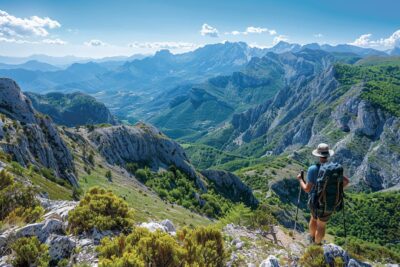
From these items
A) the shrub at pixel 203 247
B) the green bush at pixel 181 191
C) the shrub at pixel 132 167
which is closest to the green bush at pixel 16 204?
the shrub at pixel 203 247

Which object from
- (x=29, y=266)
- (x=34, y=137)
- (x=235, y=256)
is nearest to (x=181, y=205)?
(x=34, y=137)

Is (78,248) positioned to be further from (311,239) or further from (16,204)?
(311,239)

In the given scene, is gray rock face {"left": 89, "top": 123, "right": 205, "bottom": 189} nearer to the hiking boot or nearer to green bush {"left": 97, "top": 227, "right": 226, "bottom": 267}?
the hiking boot

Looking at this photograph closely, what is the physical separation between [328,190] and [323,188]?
0.28 m

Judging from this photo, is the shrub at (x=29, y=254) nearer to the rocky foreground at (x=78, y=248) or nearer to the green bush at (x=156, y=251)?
the rocky foreground at (x=78, y=248)

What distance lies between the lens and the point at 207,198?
320 ft

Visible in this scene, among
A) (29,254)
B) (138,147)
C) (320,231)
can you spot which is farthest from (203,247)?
(138,147)

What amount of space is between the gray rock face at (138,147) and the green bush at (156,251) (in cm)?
8318

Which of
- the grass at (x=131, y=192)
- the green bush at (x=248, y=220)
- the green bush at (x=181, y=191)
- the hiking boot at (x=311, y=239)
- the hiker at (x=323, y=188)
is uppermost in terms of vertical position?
the hiker at (x=323, y=188)

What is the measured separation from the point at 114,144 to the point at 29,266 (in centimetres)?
9322

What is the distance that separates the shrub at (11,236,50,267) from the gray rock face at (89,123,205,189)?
273 feet

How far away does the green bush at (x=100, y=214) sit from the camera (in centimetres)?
1836

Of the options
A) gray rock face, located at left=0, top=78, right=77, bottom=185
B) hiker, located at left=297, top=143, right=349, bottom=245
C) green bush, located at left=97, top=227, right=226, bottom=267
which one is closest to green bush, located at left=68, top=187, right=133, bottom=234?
green bush, located at left=97, top=227, right=226, bottom=267

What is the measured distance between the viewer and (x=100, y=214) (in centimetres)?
1909
